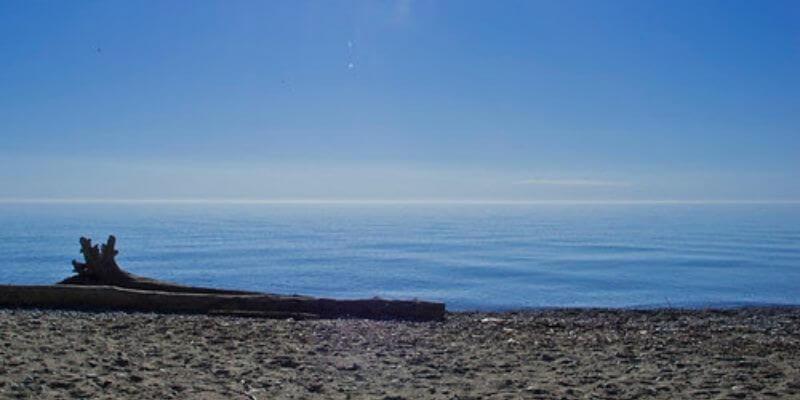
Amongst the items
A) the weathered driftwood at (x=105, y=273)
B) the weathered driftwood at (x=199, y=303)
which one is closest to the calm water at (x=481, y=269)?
the weathered driftwood at (x=199, y=303)

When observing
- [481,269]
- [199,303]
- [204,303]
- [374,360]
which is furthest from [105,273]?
[481,269]

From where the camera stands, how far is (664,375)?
348 inches

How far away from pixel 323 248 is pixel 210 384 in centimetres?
6332

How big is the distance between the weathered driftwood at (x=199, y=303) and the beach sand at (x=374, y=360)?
123 cm

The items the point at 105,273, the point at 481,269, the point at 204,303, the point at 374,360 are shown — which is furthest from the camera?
the point at 481,269

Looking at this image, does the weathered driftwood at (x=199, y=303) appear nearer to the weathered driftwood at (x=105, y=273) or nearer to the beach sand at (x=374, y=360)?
the beach sand at (x=374, y=360)

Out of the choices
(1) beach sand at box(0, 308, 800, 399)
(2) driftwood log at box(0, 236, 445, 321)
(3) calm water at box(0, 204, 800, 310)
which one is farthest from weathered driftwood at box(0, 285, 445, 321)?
(3) calm water at box(0, 204, 800, 310)

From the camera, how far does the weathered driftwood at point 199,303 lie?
15016mm

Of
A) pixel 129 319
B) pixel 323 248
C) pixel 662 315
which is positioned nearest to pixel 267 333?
pixel 129 319

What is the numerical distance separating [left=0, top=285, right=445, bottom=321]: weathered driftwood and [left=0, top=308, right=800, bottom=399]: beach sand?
1232 millimetres

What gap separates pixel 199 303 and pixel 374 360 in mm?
6939

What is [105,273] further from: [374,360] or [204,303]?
[374,360]

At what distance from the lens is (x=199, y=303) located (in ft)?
50.0

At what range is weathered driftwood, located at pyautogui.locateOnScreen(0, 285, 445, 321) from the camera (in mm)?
15016
